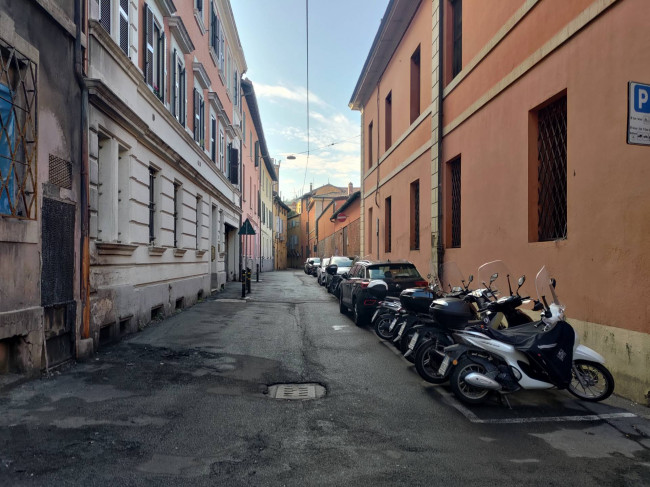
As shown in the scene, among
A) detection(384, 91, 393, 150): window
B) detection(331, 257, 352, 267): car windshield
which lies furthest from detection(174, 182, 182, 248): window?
detection(331, 257, 352, 267): car windshield

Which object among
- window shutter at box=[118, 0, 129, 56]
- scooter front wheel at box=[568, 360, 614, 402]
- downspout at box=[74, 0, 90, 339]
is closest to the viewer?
scooter front wheel at box=[568, 360, 614, 402]

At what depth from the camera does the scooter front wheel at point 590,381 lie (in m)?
5.13

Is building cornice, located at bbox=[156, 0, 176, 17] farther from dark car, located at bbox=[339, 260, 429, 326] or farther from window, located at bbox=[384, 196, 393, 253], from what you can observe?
window, located at bbox=[384, 196, 393, 253]

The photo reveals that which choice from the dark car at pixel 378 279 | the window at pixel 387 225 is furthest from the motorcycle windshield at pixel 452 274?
the window at pixel 387 225

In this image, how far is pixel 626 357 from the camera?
5305 millimetres

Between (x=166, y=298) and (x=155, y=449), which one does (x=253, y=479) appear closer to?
(x=155, y=449)

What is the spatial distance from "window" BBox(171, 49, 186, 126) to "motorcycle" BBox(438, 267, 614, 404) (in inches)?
392

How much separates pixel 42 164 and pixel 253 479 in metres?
4.65

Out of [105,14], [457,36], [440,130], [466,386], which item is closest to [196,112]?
[105,14]

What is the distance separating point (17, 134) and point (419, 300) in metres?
5.45

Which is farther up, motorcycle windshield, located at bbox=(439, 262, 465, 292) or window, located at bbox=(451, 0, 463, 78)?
window, located at bbox=(451, 0, 463, 78)

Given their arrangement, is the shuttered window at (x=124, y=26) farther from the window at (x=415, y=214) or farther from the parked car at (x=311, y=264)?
the parked car at (x=311, y=264)

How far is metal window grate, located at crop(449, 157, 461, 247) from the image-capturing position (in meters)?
11.1

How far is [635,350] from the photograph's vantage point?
5184 millimetres
